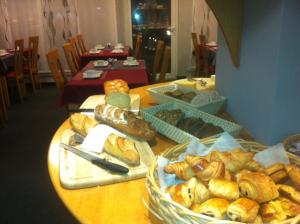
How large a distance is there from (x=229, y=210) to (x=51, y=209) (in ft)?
5.18

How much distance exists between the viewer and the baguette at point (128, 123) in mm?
887

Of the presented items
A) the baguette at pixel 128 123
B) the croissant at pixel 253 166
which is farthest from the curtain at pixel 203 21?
the croissant at pixel 253 166

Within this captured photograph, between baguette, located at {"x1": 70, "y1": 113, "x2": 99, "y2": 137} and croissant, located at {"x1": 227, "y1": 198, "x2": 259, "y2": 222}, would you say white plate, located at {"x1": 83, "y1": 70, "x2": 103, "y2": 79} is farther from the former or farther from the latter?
croissant, located at {"x1": 227, "y1": 198, "x2": 259, "y2": 222}

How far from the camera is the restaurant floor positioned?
1.80m

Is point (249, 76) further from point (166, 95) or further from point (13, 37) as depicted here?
point (13, 37)

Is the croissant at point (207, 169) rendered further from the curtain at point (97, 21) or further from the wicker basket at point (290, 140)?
the curtain at point (97, 21)

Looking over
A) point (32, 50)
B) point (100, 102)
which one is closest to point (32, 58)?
point (32, 50)

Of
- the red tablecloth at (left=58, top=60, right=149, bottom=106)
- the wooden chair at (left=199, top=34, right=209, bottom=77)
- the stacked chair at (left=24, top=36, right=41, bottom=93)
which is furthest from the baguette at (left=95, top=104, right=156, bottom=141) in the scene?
the stacked chair at (left=24, top=36, right=41, bottom=93)

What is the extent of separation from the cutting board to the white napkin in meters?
0.03

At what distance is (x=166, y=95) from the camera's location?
1203mm

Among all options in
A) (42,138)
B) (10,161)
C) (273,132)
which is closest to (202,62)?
(42,138)

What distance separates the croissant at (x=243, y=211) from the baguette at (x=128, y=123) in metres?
0.43

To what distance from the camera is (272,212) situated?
1.61ft

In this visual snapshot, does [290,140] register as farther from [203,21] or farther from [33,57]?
[203,21]
